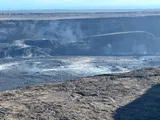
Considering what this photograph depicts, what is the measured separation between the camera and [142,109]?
34.8ft

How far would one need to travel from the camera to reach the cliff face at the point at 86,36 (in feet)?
126

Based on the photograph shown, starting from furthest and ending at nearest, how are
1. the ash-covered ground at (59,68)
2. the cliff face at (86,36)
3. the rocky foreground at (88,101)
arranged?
the cliff face at (86,36) → the ash-covered ground at (59,68) → the rocky foreground at (88,101)

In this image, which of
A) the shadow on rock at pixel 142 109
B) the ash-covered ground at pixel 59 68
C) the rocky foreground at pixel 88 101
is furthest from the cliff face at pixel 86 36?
the shadow on rock at pixel 142 109

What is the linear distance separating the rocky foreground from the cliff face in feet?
78.0

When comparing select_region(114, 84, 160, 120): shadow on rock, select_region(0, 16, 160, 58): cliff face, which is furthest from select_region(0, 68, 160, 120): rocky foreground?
select_region(0, 16, 160, 58): cliff face

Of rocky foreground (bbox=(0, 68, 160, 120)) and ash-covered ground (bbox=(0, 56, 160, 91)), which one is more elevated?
rocky foreground (bbox=(0, 68, 160, 120))

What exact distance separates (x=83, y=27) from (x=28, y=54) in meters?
12.8

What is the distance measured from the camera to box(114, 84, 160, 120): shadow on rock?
395 inches

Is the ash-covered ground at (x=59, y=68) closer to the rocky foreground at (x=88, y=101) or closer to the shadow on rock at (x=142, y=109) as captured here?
the rocky foreground at (x=88, y=101)

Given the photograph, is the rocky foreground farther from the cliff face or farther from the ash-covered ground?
the cliff face

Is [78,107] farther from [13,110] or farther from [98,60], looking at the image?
[98,60]

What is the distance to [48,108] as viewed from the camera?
10.3 metres

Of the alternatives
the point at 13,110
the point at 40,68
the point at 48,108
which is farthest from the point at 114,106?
the point at 40,68

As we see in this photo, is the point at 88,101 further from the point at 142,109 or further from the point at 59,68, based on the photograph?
the point at 59,68
